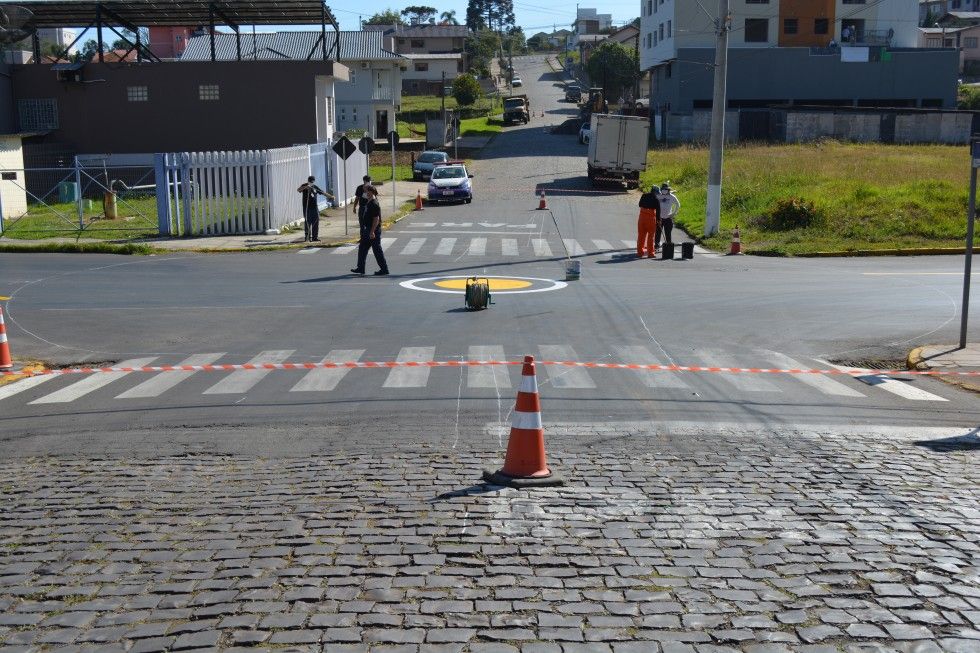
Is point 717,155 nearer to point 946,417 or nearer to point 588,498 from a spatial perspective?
point 946,417

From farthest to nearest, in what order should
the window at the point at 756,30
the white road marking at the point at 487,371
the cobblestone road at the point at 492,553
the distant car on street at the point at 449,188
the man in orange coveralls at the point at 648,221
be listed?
the window at the point at 756,30 → the distant car on street at the point at 449,188 → the man in orange coveralls at the point at 648,221 → the white road marking at the point at 487,371 → the cobblestone road at the point at 492,553

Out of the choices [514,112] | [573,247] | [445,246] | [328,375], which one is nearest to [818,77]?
[514,112]

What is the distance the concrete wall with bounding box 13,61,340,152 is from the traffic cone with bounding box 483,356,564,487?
3992 cm

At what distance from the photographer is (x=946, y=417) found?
11.1 meters

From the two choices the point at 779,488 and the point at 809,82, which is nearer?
the point at 779,488

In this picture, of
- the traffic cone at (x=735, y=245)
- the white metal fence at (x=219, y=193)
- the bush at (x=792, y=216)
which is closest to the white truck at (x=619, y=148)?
the bush at (x=792, y=216)

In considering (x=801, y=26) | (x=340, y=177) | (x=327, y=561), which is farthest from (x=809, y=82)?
(x=327, y=561)

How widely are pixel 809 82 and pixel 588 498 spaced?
239 ft

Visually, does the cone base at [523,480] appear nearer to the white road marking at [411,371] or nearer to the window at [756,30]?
the white road marking at [411,371]

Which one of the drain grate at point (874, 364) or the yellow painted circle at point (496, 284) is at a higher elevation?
the yellow painted circle at point (496, 284)

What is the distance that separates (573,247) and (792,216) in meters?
7.19

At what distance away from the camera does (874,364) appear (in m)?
14.3

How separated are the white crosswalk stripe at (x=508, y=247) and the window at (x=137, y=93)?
24.4m

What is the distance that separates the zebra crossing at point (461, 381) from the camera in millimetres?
12031
